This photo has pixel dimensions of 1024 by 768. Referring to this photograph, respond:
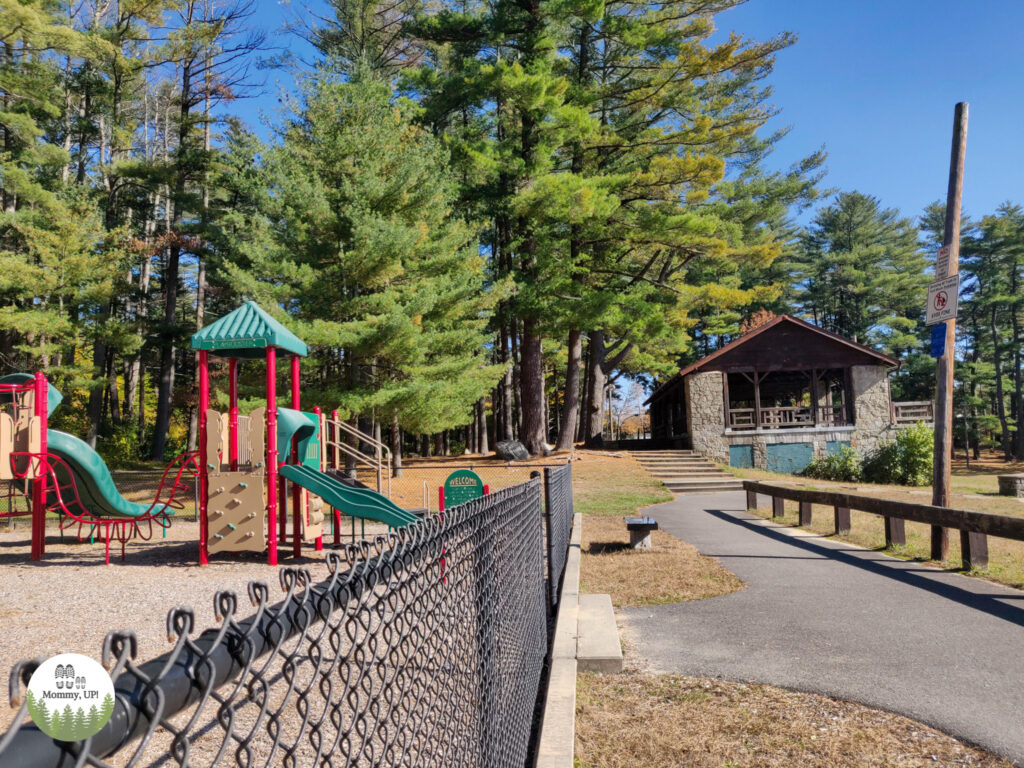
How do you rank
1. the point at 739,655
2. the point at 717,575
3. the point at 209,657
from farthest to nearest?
the point at 717,575, the point at 739,655, the point at 209,657

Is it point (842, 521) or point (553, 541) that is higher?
point (553, 541)

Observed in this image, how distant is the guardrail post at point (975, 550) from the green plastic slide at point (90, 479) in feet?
37.6

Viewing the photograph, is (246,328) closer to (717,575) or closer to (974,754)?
(717,575)

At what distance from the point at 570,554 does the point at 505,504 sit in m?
Result: 5.43

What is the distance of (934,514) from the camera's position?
8.72 m

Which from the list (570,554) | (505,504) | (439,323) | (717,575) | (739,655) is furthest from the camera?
(439,323)

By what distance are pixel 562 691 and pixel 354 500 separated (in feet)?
20.4

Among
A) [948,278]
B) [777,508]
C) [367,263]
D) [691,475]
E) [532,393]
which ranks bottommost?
[691,475]

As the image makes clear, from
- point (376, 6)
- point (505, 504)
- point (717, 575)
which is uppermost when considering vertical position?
Answer: point (376, 6)

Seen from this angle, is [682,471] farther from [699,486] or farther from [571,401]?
[571,401]

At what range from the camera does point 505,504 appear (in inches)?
154

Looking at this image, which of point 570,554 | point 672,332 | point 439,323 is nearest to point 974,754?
point 570,554
